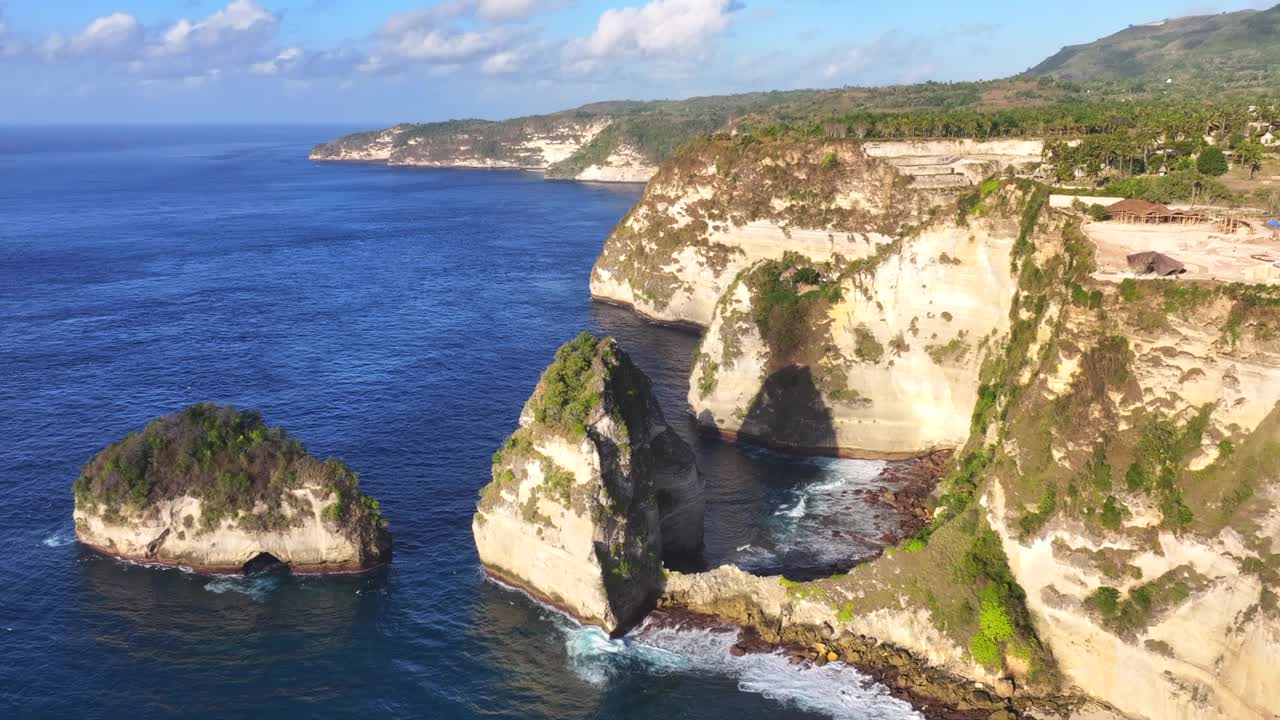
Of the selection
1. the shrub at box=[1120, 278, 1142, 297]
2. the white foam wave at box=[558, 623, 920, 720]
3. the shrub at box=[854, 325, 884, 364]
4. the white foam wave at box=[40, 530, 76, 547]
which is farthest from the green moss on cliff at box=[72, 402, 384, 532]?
the shrub at box=[1120, 278, 1142, 297]

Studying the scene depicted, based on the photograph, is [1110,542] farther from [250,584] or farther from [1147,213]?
[250,584]

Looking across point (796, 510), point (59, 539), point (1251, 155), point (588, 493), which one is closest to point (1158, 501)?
point (796, 510)

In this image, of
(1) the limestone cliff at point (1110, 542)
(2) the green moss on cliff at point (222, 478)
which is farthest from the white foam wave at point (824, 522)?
(2) the green moss on cliff at point (222, 478)

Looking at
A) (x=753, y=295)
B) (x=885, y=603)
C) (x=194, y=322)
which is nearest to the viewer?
(x=885, y=603)

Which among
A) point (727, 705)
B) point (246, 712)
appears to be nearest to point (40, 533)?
point (246, 712)

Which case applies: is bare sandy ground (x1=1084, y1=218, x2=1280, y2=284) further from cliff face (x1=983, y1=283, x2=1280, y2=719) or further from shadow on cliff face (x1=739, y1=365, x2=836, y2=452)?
shadow on cliff face (x1=739, y1=365, x2=836, y2=452)

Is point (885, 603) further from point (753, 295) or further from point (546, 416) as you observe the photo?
point (753, 295)

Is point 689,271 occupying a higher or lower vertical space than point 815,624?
higher
